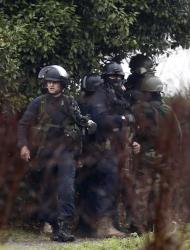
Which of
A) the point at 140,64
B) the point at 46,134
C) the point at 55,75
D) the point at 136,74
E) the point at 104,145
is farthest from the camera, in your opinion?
the point at 140,64

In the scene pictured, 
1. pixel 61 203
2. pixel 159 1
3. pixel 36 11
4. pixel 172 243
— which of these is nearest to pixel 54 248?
pixel 61 203

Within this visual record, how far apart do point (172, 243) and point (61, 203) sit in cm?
→ 572

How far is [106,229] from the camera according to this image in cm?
962

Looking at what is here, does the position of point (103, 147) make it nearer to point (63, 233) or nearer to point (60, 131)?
point (60, 131)

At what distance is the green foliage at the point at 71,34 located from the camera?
10.1m

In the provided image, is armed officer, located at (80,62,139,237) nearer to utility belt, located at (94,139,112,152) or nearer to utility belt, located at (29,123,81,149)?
utility belt, located at (94,139,112,152)

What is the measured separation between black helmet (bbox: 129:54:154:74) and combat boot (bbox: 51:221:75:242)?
9.19ft

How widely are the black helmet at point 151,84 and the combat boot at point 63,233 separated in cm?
211

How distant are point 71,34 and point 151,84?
4.31ft

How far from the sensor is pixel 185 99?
600 cm

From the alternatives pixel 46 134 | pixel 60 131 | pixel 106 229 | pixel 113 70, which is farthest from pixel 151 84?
pixel 46 134

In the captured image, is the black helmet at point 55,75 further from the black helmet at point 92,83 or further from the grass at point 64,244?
the grass at point 64,244

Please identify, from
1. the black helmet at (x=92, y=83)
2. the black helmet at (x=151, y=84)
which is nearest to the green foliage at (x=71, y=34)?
the black helmet at (x=92, y=83)

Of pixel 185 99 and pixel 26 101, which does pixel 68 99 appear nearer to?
pixel 26 101
